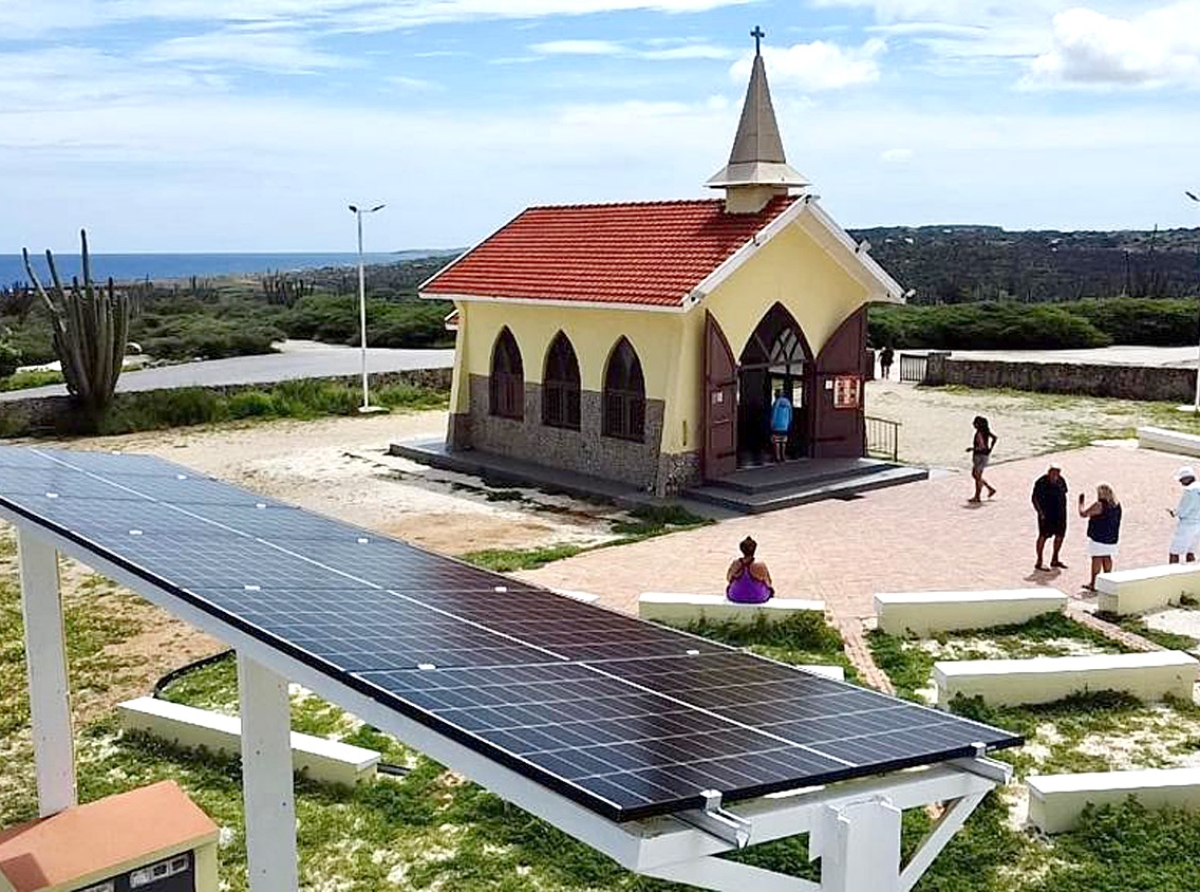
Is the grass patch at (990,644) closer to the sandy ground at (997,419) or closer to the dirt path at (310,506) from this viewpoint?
the dirt path at (310,506)

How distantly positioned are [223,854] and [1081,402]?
26.4 meters

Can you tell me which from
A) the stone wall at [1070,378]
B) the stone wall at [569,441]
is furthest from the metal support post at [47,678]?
the stone wall at [1070,378]

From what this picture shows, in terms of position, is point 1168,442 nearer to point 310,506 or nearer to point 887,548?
point 887,548

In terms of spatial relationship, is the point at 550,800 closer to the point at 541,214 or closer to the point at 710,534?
the point at 710,534

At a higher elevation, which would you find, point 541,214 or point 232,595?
point 541,214

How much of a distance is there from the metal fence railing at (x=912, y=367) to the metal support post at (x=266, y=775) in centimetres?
3210

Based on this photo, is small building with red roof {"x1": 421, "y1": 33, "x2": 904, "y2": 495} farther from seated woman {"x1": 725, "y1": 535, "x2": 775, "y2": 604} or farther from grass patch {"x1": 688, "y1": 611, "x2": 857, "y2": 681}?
grass patch {"x1": 688, "y1": 611, "x2": 857, "y2": 681}

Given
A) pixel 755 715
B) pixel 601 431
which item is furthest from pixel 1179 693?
pixel 601 431

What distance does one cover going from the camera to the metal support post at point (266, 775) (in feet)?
19.2

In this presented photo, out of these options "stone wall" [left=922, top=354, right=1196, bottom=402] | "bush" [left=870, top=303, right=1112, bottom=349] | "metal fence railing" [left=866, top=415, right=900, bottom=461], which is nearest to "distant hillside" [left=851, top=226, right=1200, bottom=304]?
"bush" [left=870, top=303, right=1112, bottom=349]

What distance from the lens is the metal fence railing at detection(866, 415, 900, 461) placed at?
23.0 metres

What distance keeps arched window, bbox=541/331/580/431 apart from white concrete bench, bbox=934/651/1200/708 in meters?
11.8

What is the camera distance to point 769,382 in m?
21.8

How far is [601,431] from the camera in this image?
20.5 m
